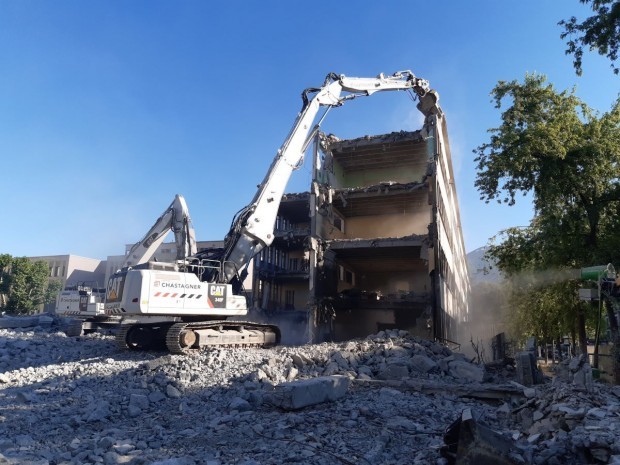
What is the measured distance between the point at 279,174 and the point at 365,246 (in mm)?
7440

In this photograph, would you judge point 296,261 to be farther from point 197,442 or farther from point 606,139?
point 197,442

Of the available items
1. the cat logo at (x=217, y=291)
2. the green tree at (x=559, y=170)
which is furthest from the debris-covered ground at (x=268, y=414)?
the green tree at (x=559, y=170)

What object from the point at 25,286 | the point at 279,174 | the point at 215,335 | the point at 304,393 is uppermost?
the point at 279,174

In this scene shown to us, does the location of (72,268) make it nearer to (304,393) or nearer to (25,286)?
(25,286)


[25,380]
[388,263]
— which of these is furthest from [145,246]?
[388,263]

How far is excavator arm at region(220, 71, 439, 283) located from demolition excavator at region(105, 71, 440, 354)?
0.03 meters

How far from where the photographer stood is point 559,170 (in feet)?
52.7

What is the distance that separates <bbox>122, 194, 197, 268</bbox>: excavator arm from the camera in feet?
49.6

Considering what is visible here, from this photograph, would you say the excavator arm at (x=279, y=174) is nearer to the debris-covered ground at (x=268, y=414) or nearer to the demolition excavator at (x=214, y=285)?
the demolition excavator at (x=214, y=285)

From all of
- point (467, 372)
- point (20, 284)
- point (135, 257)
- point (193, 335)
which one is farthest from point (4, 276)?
point (467, 372)

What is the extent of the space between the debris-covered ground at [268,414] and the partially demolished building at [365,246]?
30.2 feet

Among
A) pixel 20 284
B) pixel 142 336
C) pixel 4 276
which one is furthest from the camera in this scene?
pixel 4 276

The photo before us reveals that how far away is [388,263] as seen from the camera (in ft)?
85.0

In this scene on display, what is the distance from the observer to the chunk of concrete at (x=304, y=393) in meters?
6.98
